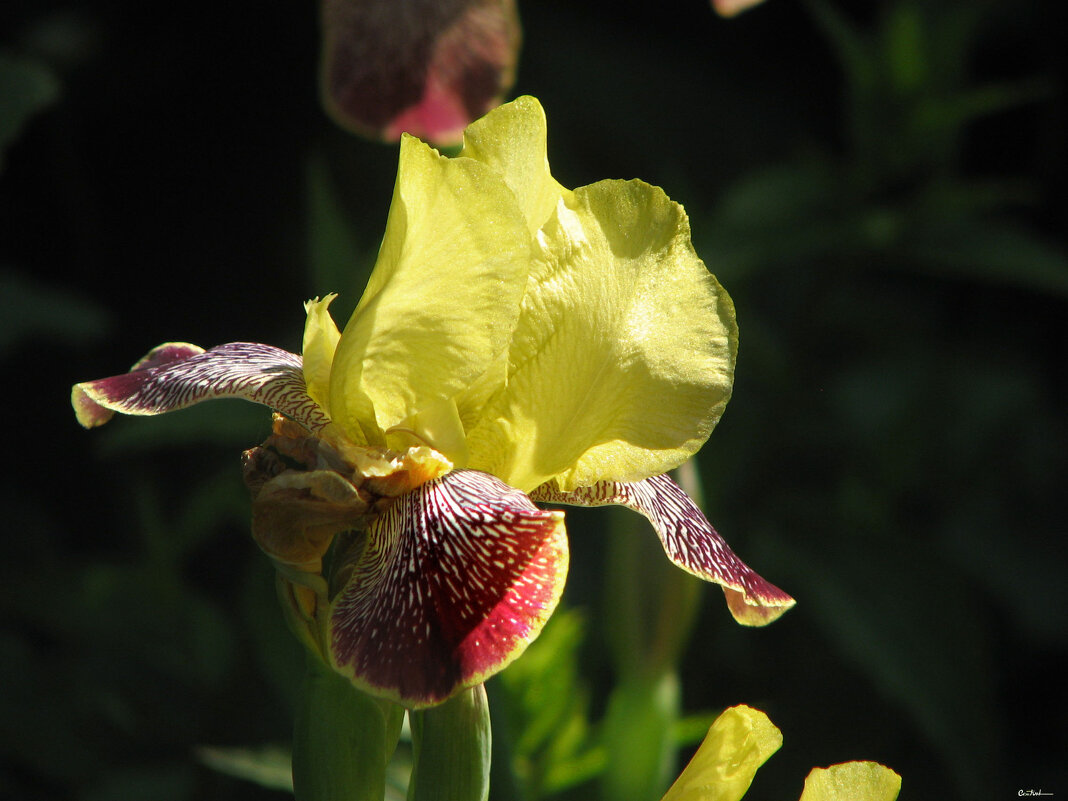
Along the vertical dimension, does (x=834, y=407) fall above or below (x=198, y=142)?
below

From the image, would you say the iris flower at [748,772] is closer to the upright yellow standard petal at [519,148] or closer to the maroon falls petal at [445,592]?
the maroon falls petal at [445,592]

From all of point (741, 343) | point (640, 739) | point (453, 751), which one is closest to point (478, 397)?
point (453, 751)

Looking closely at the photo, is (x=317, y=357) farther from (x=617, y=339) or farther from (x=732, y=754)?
(x=732, y=754)

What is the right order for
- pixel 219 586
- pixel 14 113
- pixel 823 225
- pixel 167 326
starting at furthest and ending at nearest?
pixel 167 326 → pixel 219 586 → pixel 823 225 → pixel 14 113

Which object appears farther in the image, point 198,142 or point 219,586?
point 198,142

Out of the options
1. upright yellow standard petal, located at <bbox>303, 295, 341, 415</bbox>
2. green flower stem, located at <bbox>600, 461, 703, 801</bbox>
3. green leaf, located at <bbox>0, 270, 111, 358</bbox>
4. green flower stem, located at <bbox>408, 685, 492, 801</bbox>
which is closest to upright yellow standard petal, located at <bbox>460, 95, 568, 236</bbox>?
upright yellow standard petal, located at <bbox>303, 295, 341, 415</bbox>

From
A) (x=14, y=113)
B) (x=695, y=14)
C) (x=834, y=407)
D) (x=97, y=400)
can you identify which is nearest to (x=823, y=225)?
(x=834, y=407)

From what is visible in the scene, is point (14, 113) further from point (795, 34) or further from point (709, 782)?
point (795, 34)
